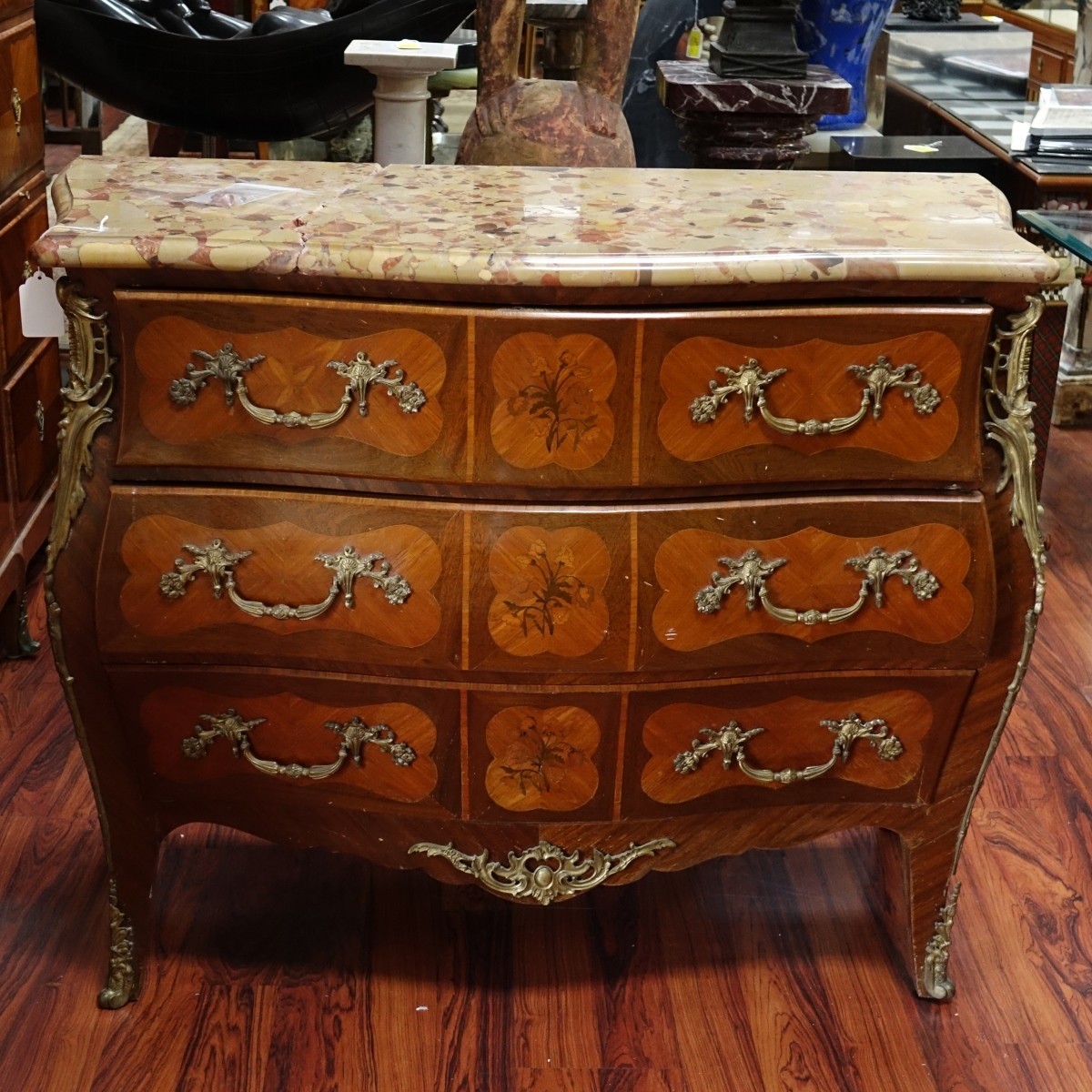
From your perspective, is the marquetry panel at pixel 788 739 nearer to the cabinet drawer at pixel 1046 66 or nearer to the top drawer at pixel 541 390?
the top drawer at pixel 541 390

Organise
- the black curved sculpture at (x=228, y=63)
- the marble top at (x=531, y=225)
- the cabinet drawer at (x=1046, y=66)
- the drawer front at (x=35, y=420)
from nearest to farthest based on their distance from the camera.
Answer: the marble top at (x=531, y=225) → the drawer front at (x=35, y=420) → the black curved sculpture at (x=228, y=63) → the cabinet drawer at (x=1046, y=66)

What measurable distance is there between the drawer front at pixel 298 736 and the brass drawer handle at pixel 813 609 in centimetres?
31

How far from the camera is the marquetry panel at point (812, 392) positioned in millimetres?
1449

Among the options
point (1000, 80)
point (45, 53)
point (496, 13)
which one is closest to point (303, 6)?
point (45, 53)

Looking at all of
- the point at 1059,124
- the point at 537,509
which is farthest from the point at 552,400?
the point at 1059,124

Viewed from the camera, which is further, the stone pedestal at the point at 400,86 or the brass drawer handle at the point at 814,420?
the stone pedestal at the point at 400,86

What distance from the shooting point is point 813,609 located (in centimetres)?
157

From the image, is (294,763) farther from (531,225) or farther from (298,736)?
(531,225)

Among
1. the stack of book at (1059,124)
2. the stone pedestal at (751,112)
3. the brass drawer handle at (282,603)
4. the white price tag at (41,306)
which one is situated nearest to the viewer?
the brass drawer handle at (282,603)

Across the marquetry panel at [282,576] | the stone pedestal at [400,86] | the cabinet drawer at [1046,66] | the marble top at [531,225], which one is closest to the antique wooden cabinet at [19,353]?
the stone pedestal at [400,86]

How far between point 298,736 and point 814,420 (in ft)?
2.15

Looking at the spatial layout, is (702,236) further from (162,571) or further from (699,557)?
(162,571)

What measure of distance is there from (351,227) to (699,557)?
1.59 feet

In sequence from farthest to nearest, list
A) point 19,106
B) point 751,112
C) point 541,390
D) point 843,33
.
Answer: point 843,33
point 751,112
point 19,106
point 541,390
